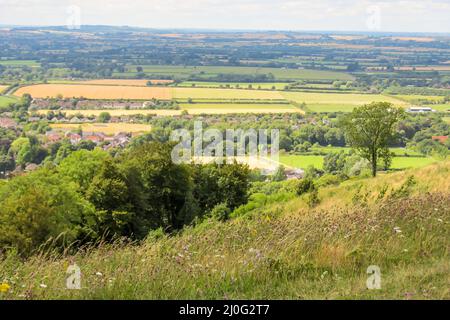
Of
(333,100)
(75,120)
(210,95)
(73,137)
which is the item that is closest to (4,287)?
(73,137)

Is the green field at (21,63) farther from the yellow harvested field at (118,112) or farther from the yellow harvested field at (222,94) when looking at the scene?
the yellow harvested field at (118,112)

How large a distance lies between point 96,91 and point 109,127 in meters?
35.3

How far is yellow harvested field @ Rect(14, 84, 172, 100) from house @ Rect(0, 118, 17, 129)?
1792 centimetres

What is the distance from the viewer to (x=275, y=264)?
18.6 feet

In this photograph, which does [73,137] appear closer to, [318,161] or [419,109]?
[318,161]

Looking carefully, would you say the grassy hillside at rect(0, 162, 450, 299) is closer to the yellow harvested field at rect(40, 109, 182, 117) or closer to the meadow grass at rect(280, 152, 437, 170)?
the meadow grass at rect(280, 152, 437, 170)

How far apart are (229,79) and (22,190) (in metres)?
105

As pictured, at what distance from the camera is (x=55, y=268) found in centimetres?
576

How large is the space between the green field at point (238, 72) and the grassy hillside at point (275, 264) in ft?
399

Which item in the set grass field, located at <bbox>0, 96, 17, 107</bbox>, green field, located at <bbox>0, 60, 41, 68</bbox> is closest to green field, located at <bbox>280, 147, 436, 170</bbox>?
grass field, located at <bbox>0, 96, 17, 107</bbox>

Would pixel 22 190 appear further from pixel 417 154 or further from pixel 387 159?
pixel 417 154

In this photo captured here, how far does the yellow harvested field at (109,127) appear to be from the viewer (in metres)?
74.0

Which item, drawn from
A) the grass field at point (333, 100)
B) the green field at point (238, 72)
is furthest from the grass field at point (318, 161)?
the green field at point (238, 72)

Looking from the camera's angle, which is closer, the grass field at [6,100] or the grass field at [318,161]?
the grass field at [318,161]
